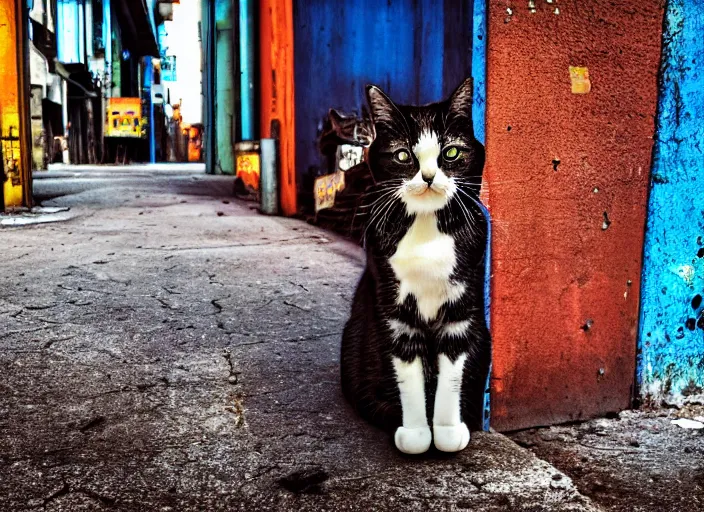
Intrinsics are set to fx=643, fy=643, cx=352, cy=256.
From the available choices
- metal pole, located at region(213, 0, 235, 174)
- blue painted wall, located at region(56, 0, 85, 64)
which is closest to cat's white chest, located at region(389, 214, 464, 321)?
metal pole, located at region(213, 0, 235, 174)

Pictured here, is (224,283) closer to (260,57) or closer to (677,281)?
(677,281)

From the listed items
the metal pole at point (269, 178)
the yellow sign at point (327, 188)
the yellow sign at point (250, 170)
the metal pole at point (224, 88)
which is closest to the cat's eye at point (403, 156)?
the yellow sign at point (327, 188)

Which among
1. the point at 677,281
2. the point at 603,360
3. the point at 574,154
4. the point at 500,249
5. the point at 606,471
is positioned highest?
the point at 574,154

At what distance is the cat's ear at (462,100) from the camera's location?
1599mm

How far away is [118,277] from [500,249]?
8.13ft

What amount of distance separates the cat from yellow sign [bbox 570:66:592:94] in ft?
1.40

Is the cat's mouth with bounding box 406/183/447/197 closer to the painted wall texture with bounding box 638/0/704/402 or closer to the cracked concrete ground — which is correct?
the cracked concrete ground

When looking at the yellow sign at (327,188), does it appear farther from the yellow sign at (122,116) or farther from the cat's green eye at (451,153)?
the yellow sign at (122,116)

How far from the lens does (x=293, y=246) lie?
480 cm

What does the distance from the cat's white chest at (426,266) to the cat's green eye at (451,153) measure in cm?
15

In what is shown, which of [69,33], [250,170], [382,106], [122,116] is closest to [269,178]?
[250,170]

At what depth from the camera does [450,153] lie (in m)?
1.58

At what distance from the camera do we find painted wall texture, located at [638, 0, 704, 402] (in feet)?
6.61

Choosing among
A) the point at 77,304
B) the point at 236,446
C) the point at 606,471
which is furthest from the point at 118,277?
the point at 606,471
